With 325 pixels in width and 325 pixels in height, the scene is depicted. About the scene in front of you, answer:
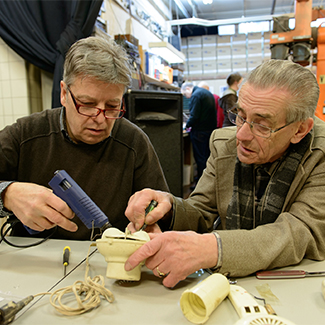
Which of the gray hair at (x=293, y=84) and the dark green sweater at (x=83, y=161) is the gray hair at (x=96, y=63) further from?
the gray hair at (x=293, y=84)

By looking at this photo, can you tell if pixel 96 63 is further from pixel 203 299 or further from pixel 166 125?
pixel 166 125

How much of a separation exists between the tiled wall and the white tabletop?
1.94 metres

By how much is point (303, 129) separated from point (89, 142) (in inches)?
32.3

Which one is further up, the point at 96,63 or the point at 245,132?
the point at 96,63

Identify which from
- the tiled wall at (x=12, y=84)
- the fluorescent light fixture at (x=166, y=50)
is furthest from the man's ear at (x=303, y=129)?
the fluorescent light fixture at (x=166, y=50)

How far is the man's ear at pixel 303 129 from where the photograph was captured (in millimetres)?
Answer: 1004

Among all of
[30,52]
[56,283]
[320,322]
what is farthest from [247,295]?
[30,52]

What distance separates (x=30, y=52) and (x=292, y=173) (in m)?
2.24

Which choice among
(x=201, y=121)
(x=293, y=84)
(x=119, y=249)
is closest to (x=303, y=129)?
(x=293, y=84)

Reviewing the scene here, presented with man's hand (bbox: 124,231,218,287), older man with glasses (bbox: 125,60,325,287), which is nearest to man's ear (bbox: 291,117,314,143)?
older man with glasses (bbox: 125,60,325,287)

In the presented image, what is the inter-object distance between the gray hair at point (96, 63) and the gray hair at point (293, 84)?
1.67ft

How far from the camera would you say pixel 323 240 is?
2.85 feet

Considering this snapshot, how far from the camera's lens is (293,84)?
0.94m

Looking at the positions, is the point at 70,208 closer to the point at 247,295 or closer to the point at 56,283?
the point at 56,283
